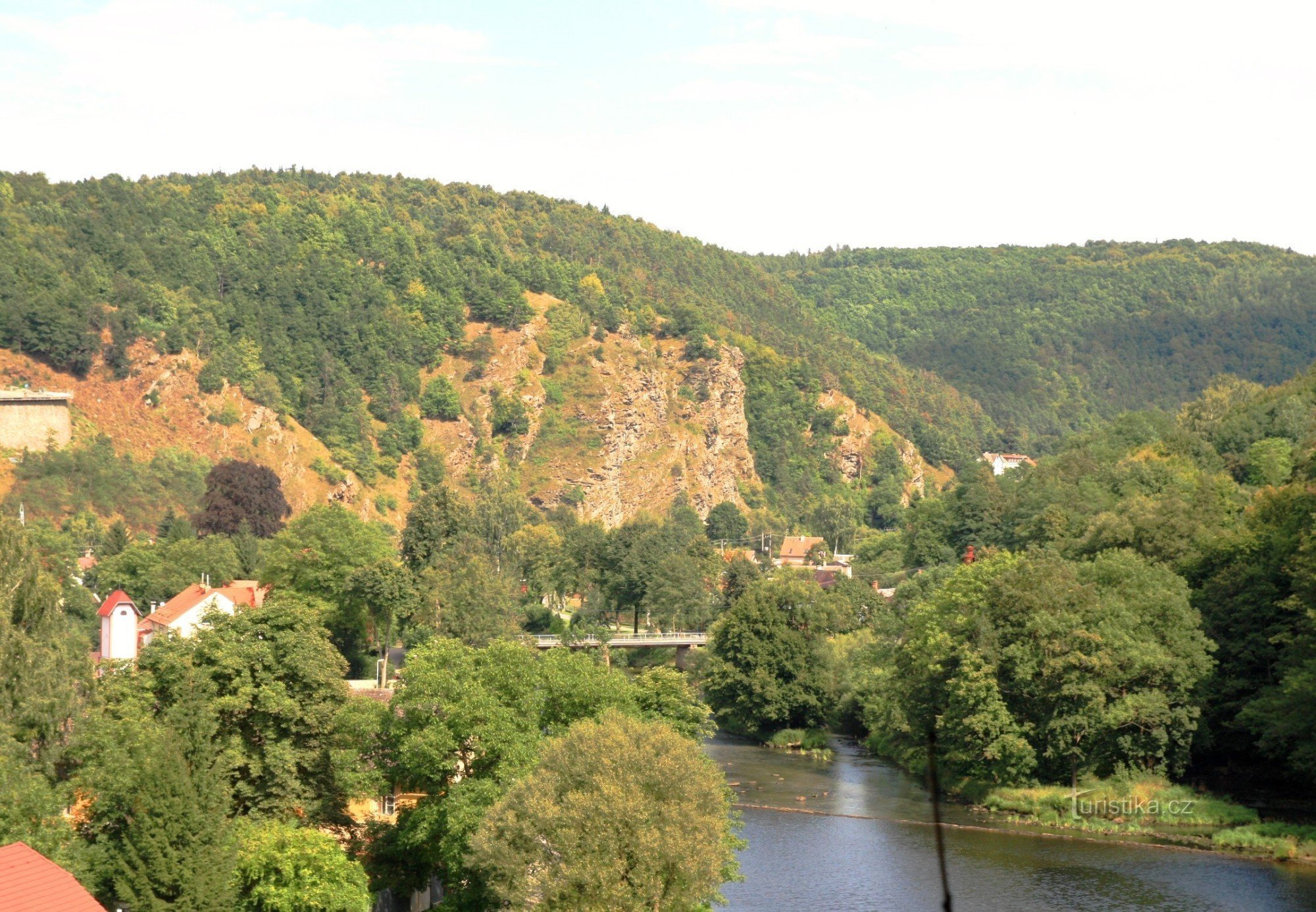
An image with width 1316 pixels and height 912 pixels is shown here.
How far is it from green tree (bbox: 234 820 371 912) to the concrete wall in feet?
281

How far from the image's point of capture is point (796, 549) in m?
139

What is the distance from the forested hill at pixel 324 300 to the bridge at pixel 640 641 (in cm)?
5899

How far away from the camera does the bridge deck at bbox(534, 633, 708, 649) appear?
7906 cm

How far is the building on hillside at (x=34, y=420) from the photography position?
11138 cm

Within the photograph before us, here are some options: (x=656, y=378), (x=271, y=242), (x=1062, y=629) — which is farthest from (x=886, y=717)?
(x=271, y=242)

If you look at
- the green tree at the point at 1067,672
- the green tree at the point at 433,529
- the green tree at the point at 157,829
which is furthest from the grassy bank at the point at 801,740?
the green tree at the point at 157,829

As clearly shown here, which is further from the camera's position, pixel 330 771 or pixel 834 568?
pixel 834 568

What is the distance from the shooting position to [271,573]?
72562 millimetres

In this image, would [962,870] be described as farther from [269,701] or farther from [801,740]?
[801,740]

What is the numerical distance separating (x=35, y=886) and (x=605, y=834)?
10885mm

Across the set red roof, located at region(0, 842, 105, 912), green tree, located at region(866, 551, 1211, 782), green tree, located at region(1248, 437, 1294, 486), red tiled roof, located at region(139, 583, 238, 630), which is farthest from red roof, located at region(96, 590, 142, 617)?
green tree, located at region(1248, 437, 1294, 486)

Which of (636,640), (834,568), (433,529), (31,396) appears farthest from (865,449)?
(433,529)

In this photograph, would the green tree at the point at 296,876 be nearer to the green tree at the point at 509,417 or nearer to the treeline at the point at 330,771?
the treeline at the point at 330,771

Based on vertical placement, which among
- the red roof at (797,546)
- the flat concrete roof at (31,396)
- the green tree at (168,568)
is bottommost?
the green tree at (168,568)
